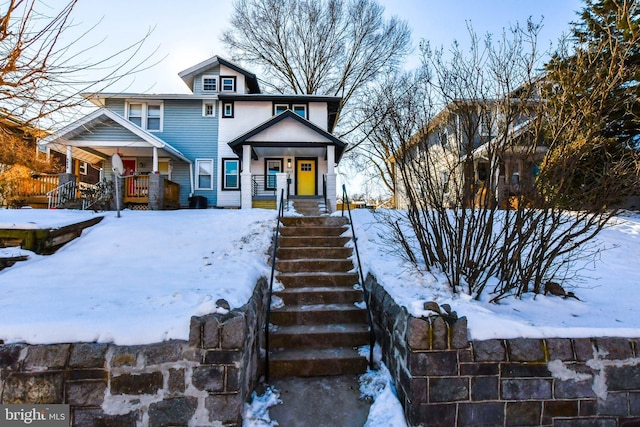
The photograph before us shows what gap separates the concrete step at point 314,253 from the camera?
5.64m

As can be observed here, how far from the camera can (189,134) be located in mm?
14750

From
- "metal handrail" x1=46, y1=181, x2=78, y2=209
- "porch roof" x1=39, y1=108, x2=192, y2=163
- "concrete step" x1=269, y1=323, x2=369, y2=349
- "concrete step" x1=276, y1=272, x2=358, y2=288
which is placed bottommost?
"concrete step" x1=269, y1=323, x2=369, y2=349

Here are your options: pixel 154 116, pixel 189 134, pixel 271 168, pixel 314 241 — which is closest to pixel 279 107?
pixel 271 168

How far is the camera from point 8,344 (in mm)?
2539

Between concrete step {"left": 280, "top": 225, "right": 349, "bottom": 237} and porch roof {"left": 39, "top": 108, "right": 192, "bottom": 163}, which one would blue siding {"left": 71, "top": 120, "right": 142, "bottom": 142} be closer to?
porch roof {"left": 39, "top": 108, "right": 192, "bottom": 163}

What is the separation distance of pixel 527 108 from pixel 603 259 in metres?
3.45

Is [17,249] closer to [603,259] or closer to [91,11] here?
A: [91,11]

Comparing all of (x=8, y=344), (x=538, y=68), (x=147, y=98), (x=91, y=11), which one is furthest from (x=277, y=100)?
(x=8, y=344)

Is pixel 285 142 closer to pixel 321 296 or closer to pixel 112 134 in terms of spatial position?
pixel 112 134

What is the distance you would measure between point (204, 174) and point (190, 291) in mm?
12142

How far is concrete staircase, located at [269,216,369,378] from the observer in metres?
3.58

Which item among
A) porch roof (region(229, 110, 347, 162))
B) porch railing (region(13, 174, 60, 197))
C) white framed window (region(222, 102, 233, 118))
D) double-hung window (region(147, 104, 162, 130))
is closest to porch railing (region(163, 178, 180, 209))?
porch roof (region(229, 110, 347, 162))

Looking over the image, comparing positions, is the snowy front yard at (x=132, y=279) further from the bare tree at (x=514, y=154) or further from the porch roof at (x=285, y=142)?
the porch roof at (x=285, y=142)

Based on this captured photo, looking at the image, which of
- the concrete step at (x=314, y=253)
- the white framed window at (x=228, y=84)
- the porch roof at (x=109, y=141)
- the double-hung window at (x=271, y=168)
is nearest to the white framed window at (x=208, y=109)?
the white framed window at (x=228, y=84)
